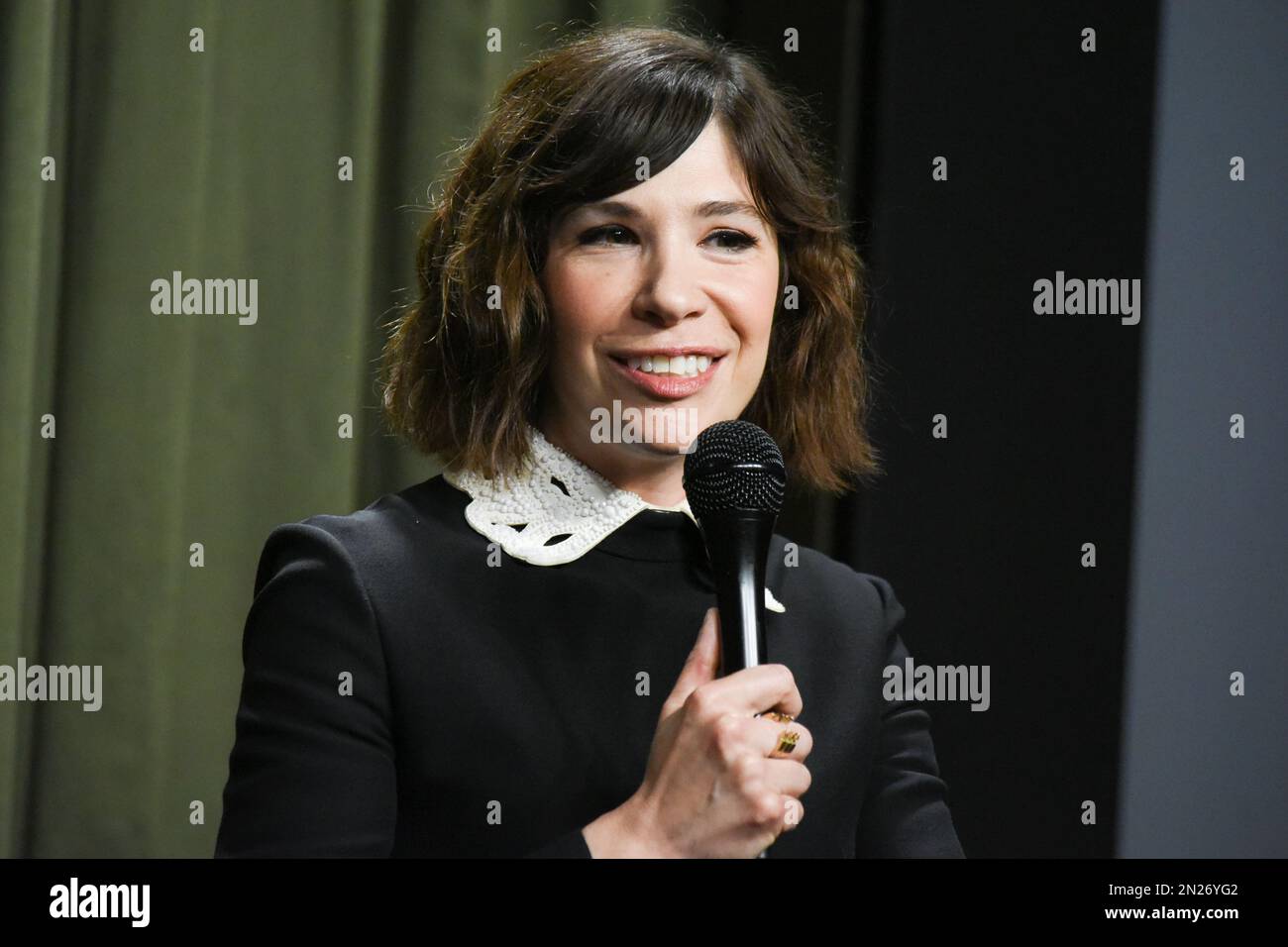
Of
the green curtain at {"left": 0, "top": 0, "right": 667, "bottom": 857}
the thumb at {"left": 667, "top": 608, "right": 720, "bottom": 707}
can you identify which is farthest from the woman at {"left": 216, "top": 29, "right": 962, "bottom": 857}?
the green curtain at {"left": 0, "top": 0, "right": 667, "bottom": 857}

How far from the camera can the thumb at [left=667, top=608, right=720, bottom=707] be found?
944mm

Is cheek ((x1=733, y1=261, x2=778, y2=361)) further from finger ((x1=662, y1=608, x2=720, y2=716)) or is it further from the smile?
finger ((x1=662, y1=608, x2=720, y2=716))

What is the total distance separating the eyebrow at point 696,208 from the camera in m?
1.15

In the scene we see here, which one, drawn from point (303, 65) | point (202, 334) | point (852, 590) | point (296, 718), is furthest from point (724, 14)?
point (296, 718)

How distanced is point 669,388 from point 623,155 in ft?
0.63

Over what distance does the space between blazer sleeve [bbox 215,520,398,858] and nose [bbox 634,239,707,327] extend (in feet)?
1.02

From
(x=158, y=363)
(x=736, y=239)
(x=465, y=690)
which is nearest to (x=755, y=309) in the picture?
(x=736, y=239)

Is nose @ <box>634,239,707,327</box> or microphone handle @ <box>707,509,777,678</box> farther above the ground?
nose @ <box>634,239,707,327</box>

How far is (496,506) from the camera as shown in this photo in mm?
1183

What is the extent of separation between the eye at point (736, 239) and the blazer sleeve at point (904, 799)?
0.38 metres

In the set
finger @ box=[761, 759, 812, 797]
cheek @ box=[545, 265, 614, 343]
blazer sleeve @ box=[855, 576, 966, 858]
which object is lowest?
blazer sleeve @ box=[855, 576, 966, 858]

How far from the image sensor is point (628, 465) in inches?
47.3

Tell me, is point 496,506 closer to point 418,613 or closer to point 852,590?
point 418,613

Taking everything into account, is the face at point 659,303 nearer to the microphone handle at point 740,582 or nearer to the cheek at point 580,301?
the cheek at point 580,301
